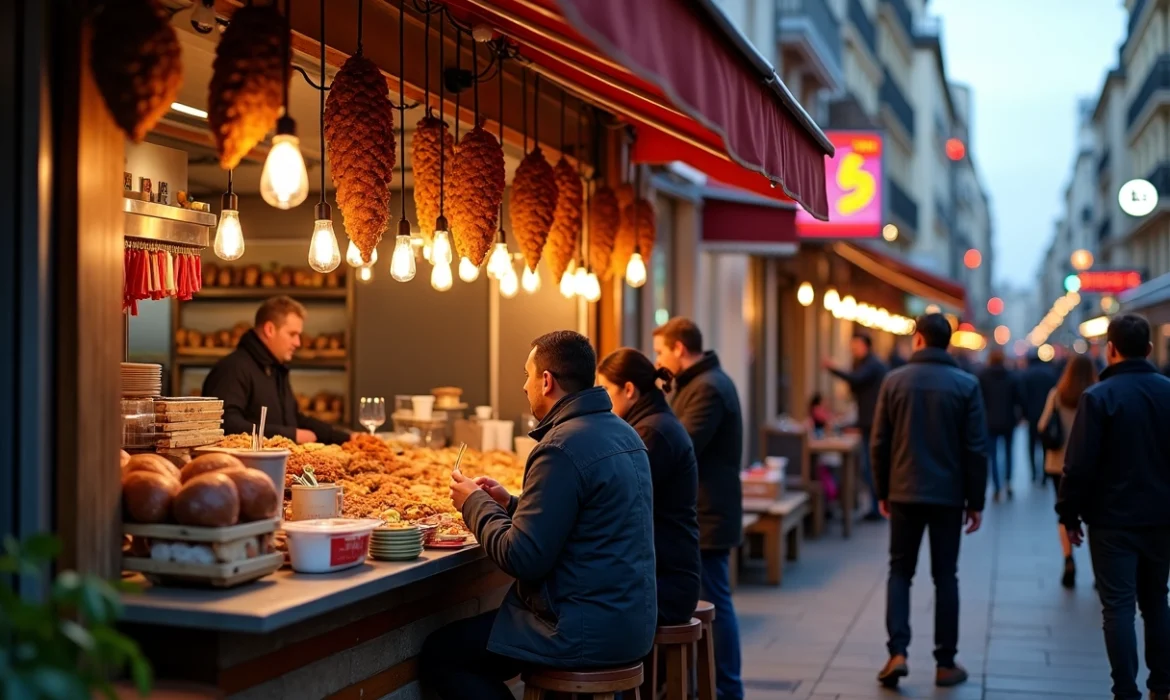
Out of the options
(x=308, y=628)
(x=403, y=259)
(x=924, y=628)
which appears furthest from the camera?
(x=924, y=628)

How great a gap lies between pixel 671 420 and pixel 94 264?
3160 mm

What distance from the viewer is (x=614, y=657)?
4914 millimetres

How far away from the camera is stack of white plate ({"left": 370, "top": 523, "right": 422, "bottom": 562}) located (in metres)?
4.86

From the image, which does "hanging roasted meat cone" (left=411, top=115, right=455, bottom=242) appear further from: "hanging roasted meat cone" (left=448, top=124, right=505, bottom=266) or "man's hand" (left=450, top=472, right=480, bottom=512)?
"man's hand" (left=450, top=472, right=480, bottom=512)

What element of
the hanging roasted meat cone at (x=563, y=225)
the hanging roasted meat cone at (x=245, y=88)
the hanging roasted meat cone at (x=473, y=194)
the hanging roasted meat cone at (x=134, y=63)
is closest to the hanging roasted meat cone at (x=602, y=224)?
the hanging roasted meat cone at (x=563, y=225)

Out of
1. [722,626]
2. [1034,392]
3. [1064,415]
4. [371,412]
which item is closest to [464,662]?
[722,626]

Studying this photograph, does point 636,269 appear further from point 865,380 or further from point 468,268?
point 865,380

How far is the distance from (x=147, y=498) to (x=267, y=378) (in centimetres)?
414

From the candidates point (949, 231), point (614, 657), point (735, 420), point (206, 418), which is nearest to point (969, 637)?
point (735, 420)

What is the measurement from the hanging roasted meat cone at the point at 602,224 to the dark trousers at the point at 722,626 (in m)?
2.05

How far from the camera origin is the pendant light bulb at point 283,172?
148 inches

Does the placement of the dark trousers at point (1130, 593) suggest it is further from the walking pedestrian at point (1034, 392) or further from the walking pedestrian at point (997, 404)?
the walking pedestrian at point (1034, 392)

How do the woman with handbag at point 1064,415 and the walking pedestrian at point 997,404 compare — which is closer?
the woman with handbag at point 1064,415

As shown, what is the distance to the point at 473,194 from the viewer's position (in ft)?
20.1
